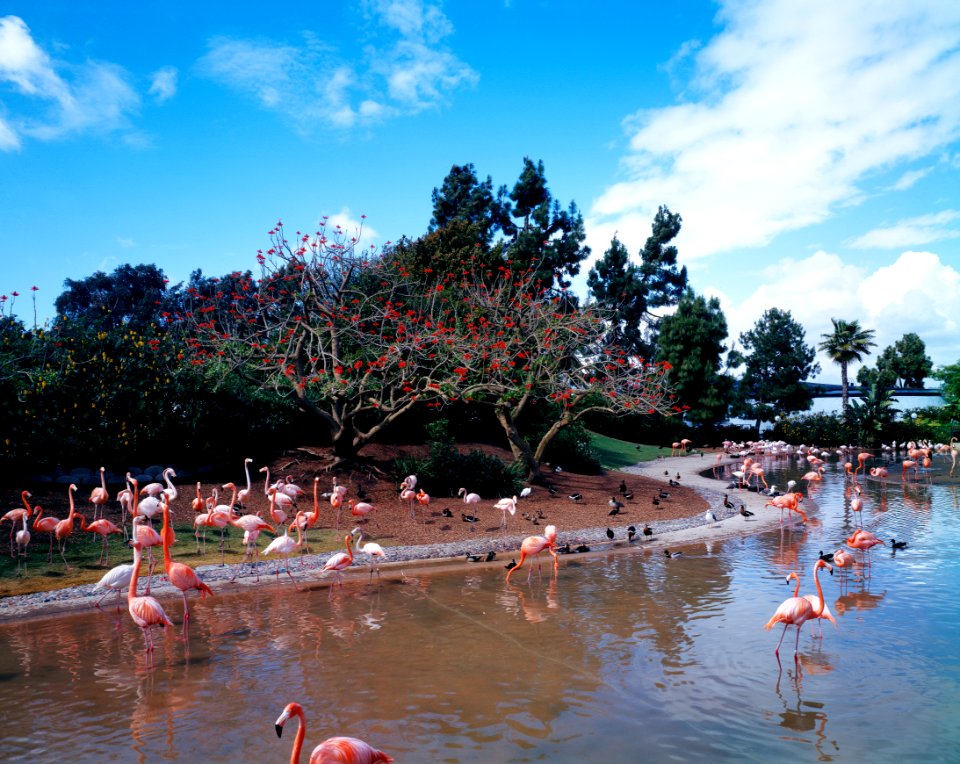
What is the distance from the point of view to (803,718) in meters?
6.54

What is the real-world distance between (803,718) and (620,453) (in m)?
28.8

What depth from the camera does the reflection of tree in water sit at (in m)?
6.02

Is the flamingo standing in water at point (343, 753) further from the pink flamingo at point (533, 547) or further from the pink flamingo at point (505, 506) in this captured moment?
the pink flamingo at point (505, 506)

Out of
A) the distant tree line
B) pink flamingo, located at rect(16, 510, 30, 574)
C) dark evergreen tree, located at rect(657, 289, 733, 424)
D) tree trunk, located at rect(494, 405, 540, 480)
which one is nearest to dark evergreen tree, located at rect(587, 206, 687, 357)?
dark evergreen tree, located at rect(657, 289, 733, 424)

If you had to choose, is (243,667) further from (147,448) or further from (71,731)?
(147,448)

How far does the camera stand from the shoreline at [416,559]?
1012cm

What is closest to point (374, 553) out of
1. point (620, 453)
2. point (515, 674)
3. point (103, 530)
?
point (103, 530)

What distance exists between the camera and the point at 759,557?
44.3ft

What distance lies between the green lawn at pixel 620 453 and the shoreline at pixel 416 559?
1151 cm

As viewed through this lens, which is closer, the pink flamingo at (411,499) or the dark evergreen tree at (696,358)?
the pink flamingo at (411,499)

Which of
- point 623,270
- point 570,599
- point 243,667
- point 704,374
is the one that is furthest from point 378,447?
point 623,270

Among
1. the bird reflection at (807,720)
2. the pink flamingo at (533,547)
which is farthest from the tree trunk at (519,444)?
the bird reflection at (807,720)

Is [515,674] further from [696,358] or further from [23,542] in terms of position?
[696,358]

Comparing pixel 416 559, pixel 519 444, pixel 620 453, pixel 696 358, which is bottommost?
pixel 416 559
